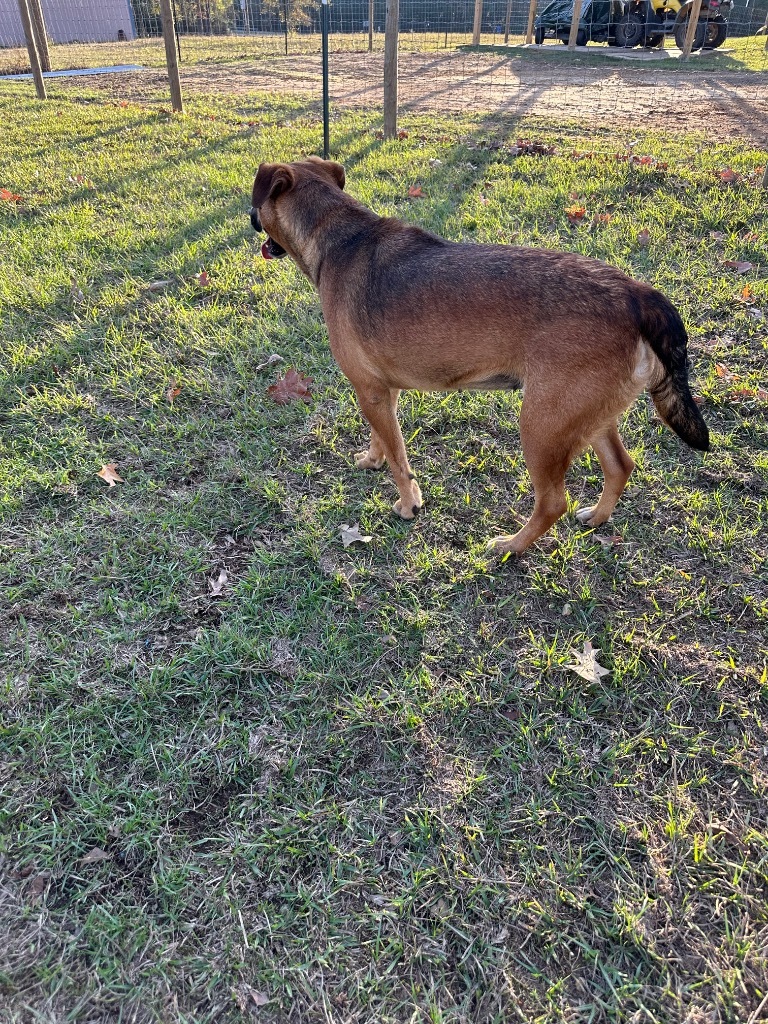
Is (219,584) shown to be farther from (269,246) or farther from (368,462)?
(269,246)

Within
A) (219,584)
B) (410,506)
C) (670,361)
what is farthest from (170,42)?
(670,361)

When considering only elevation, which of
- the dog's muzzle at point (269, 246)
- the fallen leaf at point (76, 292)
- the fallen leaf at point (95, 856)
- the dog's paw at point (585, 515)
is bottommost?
the fallen leaf at point (95, 856)

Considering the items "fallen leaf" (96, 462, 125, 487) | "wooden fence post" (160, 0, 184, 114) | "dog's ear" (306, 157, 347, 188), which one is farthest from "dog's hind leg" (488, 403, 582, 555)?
"wooden fence post" (160, 0, 184, 114)

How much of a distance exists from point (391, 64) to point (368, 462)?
7.46m

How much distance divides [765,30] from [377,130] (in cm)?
2407

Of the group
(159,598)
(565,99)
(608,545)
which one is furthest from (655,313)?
(565,99)

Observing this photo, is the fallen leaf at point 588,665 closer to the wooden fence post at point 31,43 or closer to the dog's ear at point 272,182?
the dog's ear at point 272,182

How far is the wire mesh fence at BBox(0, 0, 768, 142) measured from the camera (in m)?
11.2

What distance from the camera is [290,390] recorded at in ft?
12.9

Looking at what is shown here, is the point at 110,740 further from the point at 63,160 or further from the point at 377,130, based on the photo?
the point at 377,130

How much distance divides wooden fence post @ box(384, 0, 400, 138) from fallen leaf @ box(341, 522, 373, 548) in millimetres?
7663

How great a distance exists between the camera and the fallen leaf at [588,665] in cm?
238

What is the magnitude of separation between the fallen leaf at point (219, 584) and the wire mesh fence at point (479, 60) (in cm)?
1006

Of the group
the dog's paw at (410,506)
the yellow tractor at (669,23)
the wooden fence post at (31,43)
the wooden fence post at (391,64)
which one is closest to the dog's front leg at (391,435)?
the dog's paw at (410,506)
